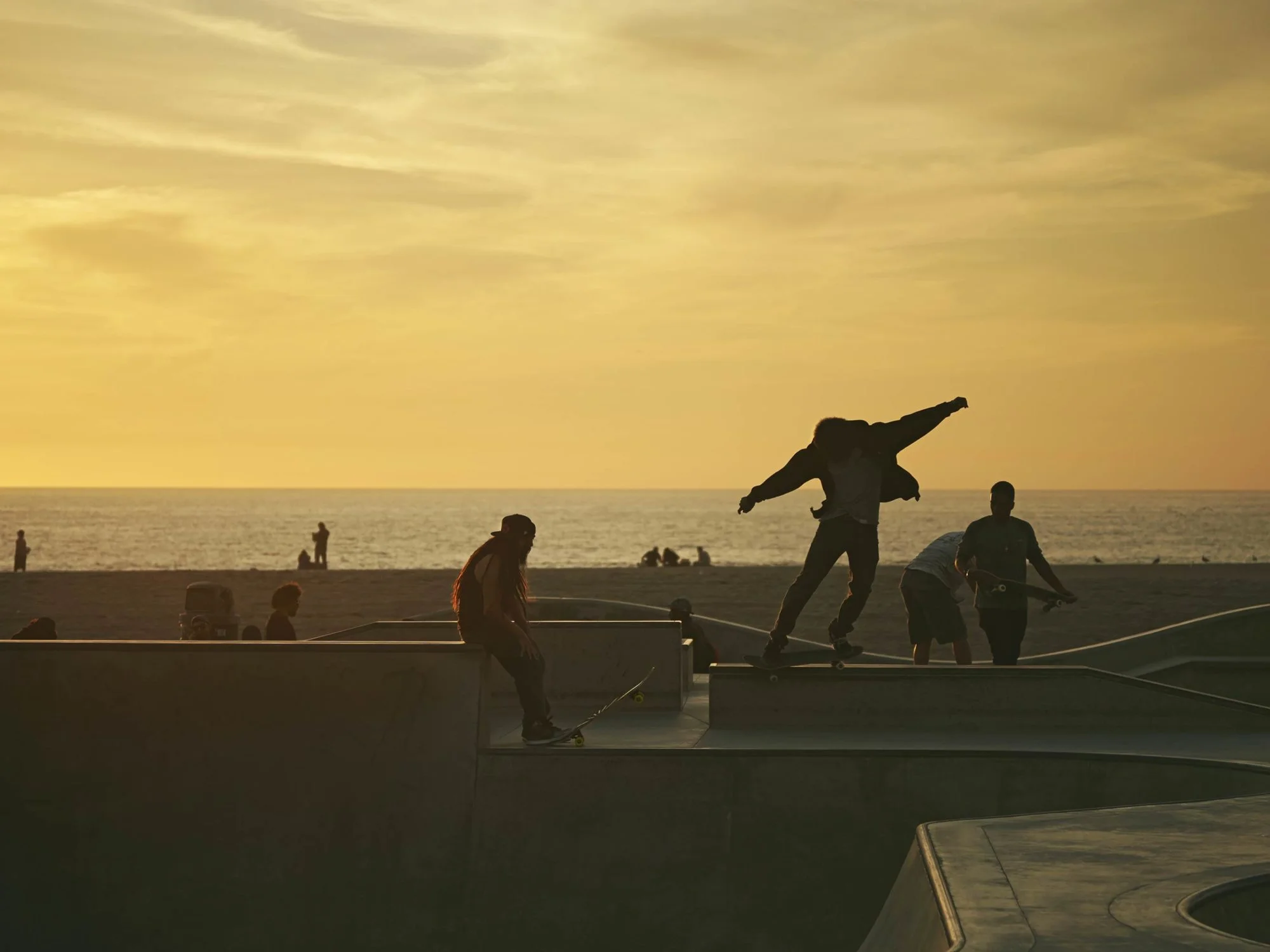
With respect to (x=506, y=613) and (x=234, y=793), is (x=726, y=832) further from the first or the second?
(x=234, y=793)

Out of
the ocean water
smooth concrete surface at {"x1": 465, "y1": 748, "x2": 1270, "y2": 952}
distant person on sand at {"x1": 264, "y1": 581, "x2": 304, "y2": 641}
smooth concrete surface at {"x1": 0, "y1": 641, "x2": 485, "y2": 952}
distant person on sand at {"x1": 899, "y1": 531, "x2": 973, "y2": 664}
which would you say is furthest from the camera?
the ocean water

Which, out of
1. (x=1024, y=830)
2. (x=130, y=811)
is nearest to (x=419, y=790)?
(x=130, y=811)

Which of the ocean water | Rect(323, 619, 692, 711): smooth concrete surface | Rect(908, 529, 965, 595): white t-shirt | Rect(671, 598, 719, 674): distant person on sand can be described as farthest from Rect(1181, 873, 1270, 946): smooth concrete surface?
the ocean water

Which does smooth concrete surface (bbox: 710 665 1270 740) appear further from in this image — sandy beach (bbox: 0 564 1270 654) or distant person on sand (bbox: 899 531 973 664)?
sandy beach (bbox: 0 564 1270 654)

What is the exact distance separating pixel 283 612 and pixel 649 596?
24.0 meters

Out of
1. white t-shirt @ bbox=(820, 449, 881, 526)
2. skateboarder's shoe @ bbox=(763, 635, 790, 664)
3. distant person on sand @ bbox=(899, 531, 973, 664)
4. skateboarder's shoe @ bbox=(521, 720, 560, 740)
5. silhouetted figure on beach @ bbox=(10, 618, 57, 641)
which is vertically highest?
white t-shirt @ bbox=(820, 449, 881, 526)

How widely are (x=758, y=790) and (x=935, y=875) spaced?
11.1ft

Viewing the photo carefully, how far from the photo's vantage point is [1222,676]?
1402 centimetres

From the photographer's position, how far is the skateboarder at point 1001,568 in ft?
39.5

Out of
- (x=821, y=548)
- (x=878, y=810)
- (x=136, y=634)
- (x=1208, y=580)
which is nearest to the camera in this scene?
(x=878, y=810)

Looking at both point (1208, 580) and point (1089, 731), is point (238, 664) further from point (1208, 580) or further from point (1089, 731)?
point (1208, 580)

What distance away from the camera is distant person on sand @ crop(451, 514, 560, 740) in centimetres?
954

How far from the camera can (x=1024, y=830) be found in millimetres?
6828

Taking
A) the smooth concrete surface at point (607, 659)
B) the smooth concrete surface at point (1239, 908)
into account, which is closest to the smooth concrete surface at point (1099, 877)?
the smooth concrete surface at point (1239, 908)
